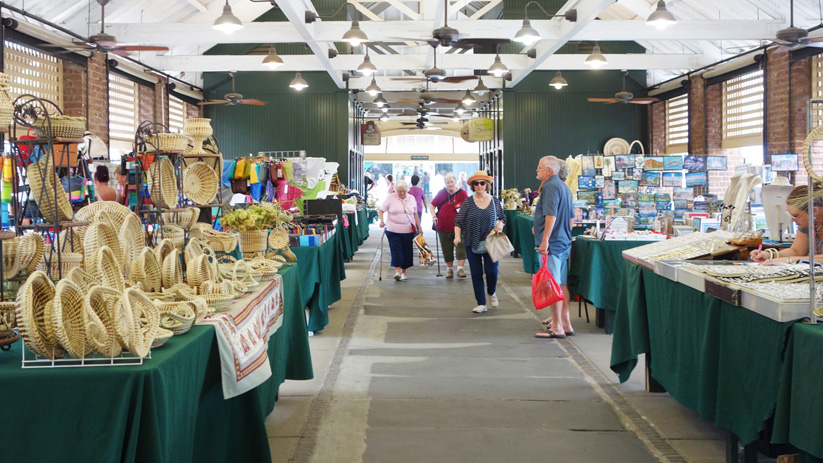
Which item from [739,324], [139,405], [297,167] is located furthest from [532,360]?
[297,167]

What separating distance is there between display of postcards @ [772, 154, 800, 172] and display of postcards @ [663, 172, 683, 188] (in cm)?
119

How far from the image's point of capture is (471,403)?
4395 millimetres

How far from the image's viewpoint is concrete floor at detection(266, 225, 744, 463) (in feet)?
11.9

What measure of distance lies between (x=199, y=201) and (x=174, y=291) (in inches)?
67.5

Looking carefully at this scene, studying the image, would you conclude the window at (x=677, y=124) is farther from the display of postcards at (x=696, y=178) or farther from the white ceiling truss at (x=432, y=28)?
the display of postcards at (x=696, y=178)

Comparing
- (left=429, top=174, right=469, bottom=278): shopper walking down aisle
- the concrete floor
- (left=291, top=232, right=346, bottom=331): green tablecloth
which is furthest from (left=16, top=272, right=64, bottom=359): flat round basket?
(left=429, top=174, right=469, bottom=278): shopper walking down aisle

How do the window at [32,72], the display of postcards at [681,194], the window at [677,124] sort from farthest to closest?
the window at [677,124]
the display of postcards at [681,194]
the window at [32,72]

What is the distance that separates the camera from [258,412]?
3.06 meters

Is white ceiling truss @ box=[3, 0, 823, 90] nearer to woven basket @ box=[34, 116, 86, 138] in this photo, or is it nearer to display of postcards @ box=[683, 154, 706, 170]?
display of postcards @ box=[683, 154, 706, 170]

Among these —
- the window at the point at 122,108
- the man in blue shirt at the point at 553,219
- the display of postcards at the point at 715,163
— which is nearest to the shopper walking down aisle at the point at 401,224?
the man in blue shirt at the point at 553,219

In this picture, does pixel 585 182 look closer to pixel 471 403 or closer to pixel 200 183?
pixel 471 403

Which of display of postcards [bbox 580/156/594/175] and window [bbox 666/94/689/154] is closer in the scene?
display of postcards [bbox 580/156/594/175]

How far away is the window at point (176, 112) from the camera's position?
1602 cm

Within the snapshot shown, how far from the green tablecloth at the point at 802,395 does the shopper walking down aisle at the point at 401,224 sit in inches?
287
